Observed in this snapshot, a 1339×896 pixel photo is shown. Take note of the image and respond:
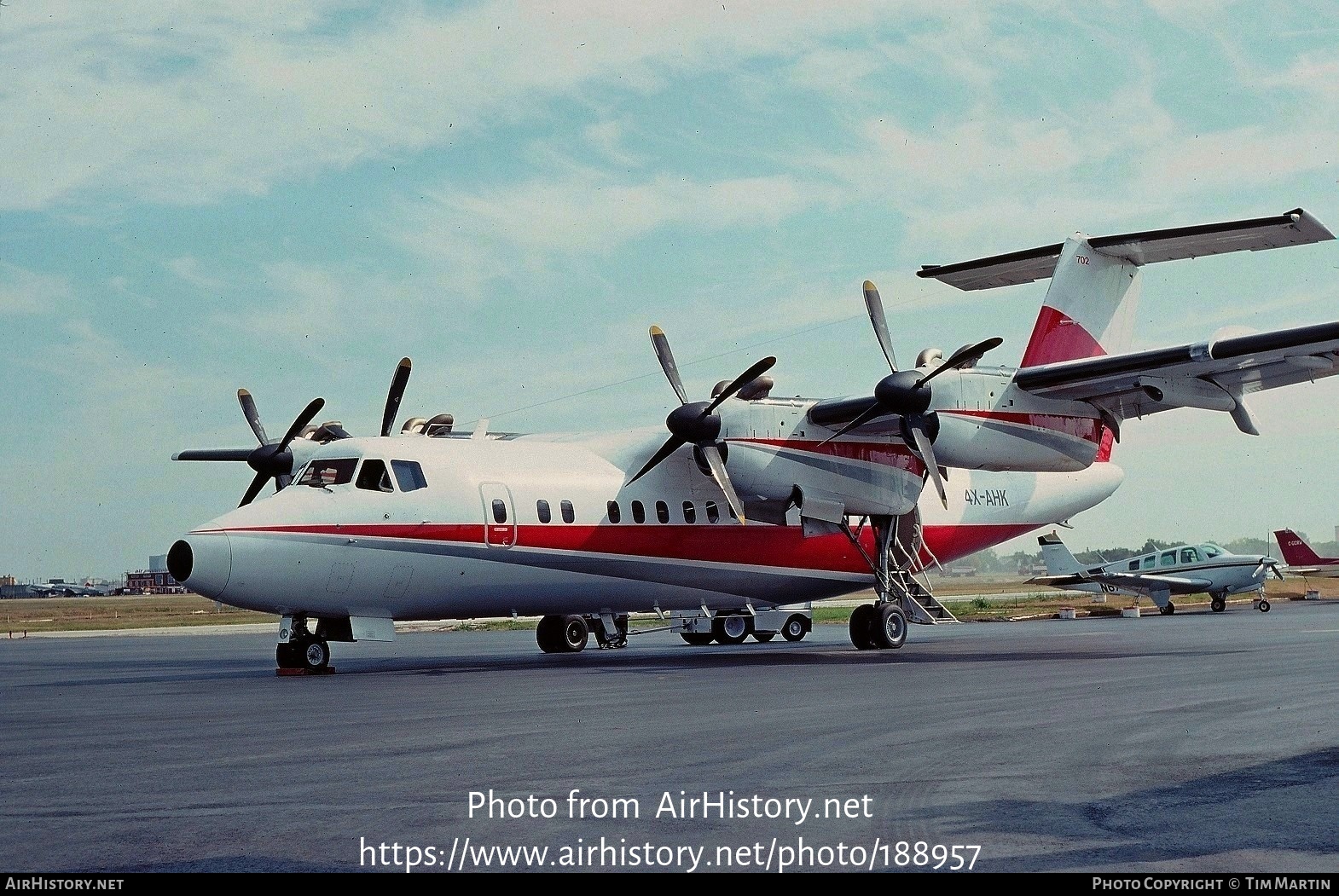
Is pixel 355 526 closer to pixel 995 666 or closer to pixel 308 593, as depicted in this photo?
pixel 308 593

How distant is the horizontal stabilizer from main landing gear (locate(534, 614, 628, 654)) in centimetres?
1027

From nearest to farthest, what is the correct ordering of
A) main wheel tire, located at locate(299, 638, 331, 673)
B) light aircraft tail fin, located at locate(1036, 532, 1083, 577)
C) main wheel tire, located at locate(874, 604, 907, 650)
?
main wheel tire, located at locate(299, 638, 331, 673)
main wheel tire, located at locate(874, 604, 907, 650)
light aircraft tail fin, located at locate(1036, 532, 1083, 577)

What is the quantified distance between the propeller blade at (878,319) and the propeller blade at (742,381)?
2.39 metres

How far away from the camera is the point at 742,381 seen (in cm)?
2530

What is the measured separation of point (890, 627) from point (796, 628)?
6722 millimetres

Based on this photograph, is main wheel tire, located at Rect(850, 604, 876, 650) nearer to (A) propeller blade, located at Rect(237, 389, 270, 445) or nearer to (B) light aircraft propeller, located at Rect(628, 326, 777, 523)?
(B) light aircraft propeller, located at Rect(628, 326, 777, 523)

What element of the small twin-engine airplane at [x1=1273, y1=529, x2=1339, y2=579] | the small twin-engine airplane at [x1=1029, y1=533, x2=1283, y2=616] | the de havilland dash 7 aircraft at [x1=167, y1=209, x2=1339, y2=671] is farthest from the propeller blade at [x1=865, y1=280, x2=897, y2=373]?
the small twin-engine airplane at [x1=1273, y1=529, x2=1339, y2=579]

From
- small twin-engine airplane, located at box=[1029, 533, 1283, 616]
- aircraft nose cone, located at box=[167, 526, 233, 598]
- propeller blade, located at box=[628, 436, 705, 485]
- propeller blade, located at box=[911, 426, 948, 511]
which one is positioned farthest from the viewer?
small twin-engine airplane, located at box=[1029, 533, 1283, 616]

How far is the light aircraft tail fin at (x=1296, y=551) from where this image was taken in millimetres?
67562

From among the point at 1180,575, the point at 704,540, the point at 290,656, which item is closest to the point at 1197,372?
the point at 704,540

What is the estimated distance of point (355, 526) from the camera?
73.0ft

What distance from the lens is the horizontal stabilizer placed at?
24.2 m

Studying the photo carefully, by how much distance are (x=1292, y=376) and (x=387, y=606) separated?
16.9 meters
